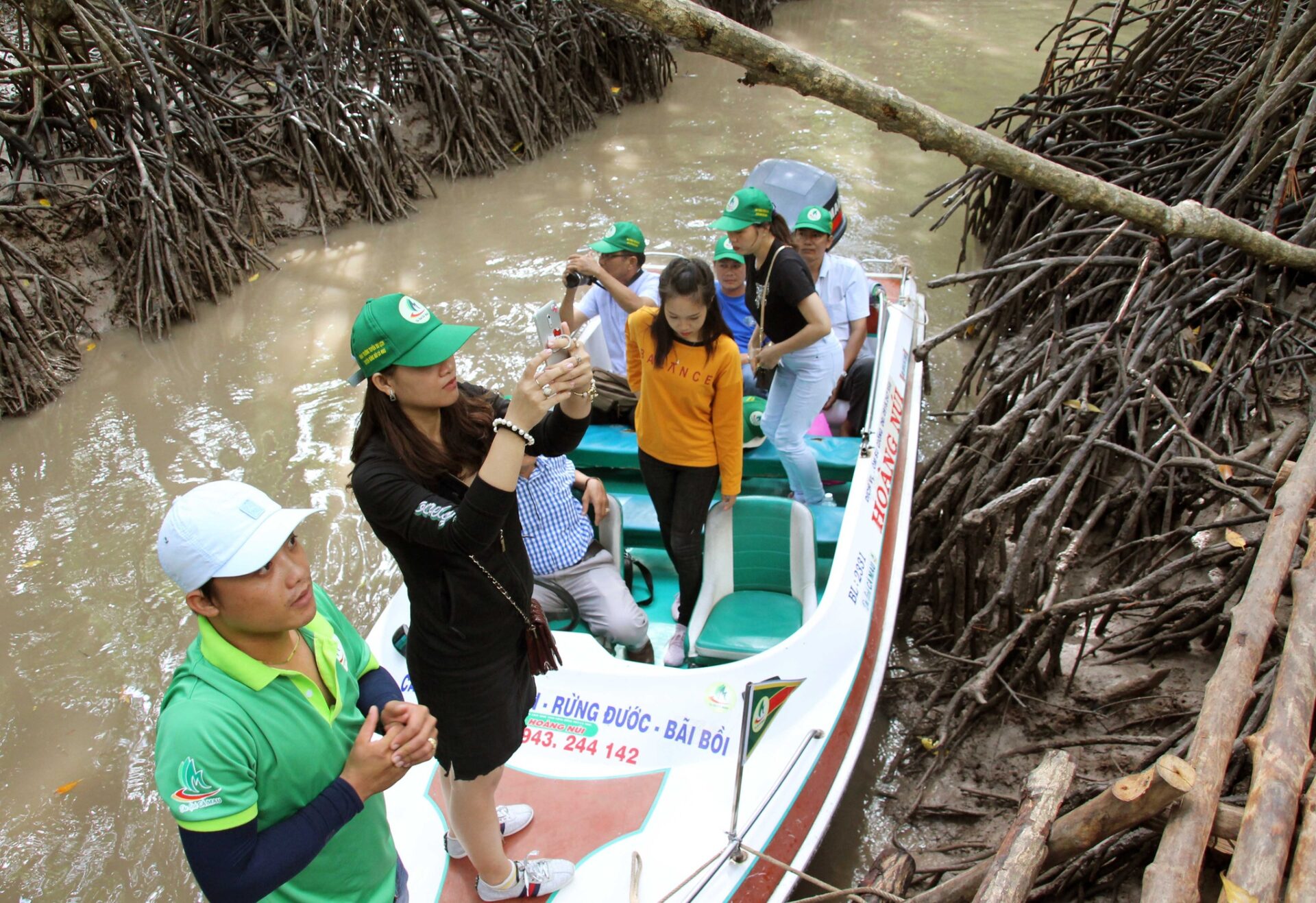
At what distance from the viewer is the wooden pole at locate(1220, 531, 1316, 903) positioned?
4.83 ft

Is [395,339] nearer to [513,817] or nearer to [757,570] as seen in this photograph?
[513,817]

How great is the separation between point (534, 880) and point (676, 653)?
107 cm

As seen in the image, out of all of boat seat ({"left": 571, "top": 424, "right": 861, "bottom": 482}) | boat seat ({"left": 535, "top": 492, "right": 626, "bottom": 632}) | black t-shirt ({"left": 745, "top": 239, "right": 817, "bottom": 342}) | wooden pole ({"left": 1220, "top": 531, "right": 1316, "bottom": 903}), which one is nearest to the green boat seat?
boat seat ({"left": 535, "top": 492, "right": 626, "bottom": 632})

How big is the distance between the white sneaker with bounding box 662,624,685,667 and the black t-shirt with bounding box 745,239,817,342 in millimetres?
1266

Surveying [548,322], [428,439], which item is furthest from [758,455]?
[428,439]

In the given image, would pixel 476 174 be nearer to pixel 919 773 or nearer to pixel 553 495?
pixel 553 495

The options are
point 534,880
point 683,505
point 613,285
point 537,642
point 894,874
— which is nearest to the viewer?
point 537,642

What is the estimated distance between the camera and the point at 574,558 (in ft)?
9.98

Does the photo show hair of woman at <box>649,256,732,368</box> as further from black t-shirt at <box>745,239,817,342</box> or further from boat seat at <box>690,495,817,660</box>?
boat seat at <box>690,495,817,660</box>

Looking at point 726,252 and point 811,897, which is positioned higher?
point 726,252

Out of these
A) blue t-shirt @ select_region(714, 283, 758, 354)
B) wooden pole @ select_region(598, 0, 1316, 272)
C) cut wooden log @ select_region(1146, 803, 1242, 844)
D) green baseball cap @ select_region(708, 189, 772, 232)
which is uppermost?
wooden pole @ select_region(598, 0, 1316, 272)

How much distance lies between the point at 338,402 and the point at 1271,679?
512 centimetres

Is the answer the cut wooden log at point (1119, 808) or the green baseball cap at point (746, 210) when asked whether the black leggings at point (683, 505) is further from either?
the cut wooden log at point (1119, 808)

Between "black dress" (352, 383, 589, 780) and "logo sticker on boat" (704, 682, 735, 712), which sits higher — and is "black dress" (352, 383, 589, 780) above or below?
above
